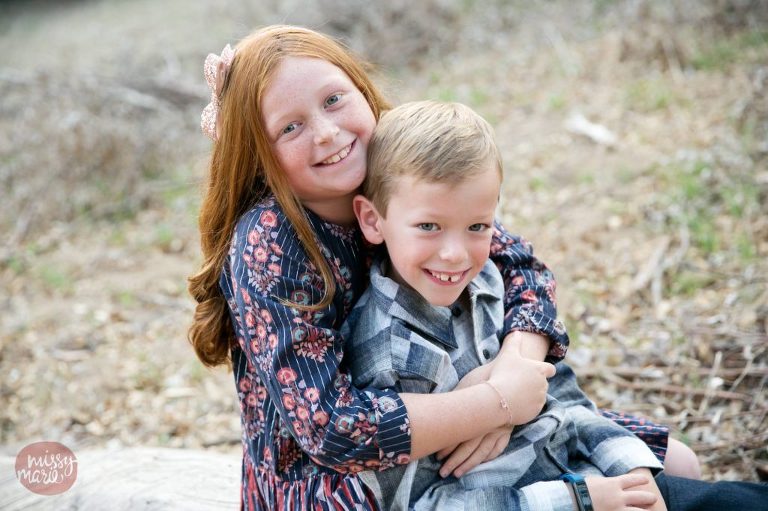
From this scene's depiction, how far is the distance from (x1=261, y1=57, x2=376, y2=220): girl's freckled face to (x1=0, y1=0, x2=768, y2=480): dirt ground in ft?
2.67

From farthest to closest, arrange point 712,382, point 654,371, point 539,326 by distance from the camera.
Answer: point 654,371 → point 712,382 → point 539,326

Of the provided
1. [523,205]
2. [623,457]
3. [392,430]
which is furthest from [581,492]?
[523,205]

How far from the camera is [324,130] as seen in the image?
193cm

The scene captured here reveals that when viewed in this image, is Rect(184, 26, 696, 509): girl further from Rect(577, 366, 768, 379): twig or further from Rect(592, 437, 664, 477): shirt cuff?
Rect(577, 366, 768, 379): twig

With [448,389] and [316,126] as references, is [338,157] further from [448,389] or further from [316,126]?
[448,389]

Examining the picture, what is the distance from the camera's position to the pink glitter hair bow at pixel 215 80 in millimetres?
2016

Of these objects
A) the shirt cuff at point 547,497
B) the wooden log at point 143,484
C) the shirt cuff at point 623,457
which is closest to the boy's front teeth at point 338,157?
the shirt cuff at point 547,497

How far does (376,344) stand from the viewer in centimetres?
191

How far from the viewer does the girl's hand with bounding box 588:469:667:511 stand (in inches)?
73.3

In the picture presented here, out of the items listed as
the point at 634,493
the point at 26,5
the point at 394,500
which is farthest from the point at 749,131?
the point at 26,5

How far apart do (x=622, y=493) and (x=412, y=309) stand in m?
0.74

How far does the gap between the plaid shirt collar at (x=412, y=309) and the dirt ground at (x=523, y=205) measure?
104 centimetres

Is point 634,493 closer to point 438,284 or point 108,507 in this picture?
point 438,284

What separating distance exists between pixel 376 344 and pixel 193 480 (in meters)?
1.27
